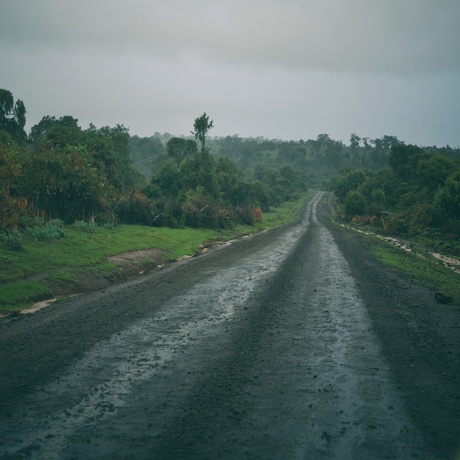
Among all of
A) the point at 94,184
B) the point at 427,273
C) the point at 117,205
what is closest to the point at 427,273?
the point at 427,273

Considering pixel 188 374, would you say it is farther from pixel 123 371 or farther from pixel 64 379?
pixel 64 379

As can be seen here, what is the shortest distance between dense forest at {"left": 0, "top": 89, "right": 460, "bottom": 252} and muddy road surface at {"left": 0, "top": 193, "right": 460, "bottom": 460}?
11750 mm

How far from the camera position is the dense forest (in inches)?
1051

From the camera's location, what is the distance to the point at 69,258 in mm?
18750

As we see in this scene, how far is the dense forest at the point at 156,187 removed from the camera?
2669 cm

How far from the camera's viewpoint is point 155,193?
1690 inches

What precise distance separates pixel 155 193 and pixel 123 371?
117 ft

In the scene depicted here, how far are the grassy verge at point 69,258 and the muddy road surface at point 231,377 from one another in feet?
5.11

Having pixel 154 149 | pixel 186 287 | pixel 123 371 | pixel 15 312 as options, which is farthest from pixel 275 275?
pixel 154 149

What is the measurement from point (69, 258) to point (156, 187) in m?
24.8

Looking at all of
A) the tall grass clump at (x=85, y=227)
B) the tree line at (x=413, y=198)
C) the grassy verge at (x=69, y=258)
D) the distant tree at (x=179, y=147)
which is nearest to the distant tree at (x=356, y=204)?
the tree line at (x=413, y=198)

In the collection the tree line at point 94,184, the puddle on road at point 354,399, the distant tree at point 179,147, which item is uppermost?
the distant tree at point 179,147

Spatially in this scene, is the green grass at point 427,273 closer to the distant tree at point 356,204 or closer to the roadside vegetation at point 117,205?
the roadside vegetation at point 117,205

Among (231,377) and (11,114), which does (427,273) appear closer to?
(231,377)
